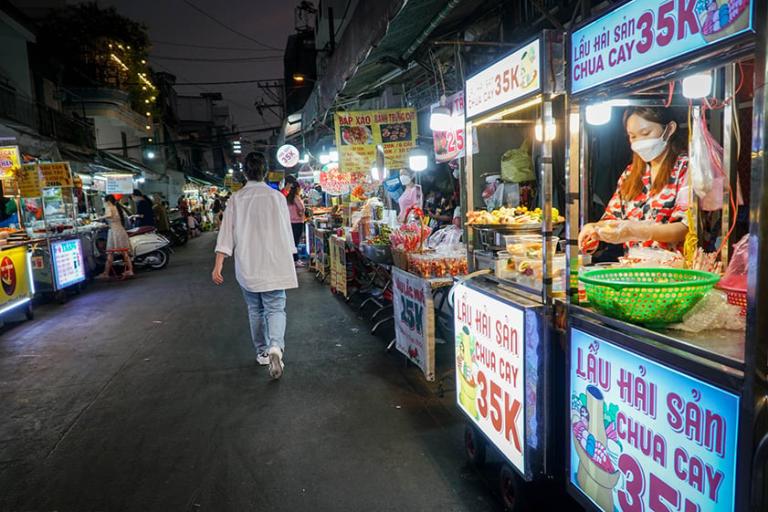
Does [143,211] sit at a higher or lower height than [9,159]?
lower

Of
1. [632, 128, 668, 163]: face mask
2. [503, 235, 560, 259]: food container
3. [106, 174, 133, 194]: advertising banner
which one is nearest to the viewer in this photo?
[632, 128, 668, 163]: face mask

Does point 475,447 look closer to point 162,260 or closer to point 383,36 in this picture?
point 383,36

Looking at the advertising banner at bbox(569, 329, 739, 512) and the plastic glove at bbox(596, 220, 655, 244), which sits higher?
the plastic glove at bbox(596, 220, 655, 244)

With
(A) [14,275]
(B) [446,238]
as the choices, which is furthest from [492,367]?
(A) [14,275]

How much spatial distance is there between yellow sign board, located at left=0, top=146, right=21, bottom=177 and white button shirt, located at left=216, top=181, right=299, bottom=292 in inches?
280

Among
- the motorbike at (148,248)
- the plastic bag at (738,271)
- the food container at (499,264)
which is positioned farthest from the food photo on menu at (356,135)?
the motorbike at (148,248)

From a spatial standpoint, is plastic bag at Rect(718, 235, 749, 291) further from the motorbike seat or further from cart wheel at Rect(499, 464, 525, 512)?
the motorbike seat

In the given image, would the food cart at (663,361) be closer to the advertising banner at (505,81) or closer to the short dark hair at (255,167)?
the advertising banner at (505,81)

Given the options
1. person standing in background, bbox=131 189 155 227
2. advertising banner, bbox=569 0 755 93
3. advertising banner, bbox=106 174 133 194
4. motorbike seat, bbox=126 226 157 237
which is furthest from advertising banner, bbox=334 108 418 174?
advertising banner, bbox=106 174 133 194

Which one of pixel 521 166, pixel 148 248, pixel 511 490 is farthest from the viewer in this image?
pixel 148 248

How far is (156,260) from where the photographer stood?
1434cm

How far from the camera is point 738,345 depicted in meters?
1.84

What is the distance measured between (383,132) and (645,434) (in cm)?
723

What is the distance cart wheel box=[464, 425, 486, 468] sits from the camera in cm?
346
